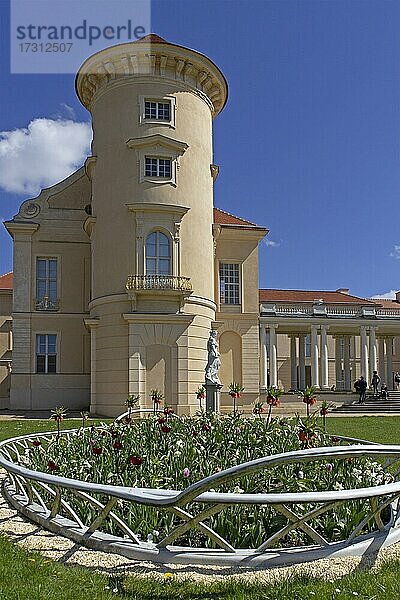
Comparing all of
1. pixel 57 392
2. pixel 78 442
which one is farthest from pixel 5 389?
pixel 78 442

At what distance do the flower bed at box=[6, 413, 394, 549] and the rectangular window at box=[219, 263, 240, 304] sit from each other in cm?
2269

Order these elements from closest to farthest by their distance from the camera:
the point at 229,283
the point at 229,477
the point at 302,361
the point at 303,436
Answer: the point at 229,477 < the point at 303,436 < the point at 229,283 < the point at 302,361

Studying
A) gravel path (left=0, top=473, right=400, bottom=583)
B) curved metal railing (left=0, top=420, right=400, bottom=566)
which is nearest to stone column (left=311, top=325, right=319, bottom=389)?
curved metal railing (left=0, top=420, right=400, bottom=566)

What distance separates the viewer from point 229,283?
34938 millimetres

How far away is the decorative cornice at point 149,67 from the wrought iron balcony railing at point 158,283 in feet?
30.0

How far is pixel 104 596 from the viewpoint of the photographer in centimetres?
498

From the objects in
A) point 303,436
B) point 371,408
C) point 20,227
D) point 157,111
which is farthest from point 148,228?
point 303,436

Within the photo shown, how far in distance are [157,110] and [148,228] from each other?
555 centimetres

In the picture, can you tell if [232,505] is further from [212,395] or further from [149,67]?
[149,67]

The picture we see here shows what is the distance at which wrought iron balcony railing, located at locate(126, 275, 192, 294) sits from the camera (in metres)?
27.8

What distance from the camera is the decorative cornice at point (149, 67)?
28.7 meters

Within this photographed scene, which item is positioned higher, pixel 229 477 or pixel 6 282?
pixel 6 282

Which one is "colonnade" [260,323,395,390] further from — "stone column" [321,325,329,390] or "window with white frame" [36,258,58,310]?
"window with white frame" [36,258,58,310]

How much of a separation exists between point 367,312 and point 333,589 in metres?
38.3
